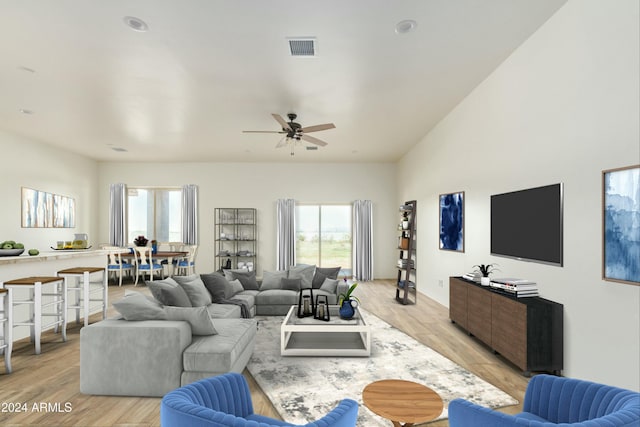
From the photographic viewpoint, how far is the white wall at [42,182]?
6.36 meters

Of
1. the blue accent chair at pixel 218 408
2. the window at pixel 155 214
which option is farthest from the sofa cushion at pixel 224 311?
the window at pixel 155 214

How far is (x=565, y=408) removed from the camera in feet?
5.44

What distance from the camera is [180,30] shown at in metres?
3.18

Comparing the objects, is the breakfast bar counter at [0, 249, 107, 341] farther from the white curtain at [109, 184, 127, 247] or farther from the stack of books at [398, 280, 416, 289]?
the stack of books at [398, 280, 416, 289]

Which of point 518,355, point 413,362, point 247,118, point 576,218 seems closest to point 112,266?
point 247,118

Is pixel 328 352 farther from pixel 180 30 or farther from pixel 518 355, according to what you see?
pixel 180 30

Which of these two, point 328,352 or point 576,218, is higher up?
point 576,218

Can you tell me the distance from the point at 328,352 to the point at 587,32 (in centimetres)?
372

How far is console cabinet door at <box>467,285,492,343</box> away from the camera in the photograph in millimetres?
3775

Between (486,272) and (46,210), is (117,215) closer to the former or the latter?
(46,210)

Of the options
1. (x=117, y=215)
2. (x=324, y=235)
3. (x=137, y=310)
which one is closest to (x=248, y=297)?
(x=137, y=310)

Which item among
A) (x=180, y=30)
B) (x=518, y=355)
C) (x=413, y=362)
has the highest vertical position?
(x=180, y=30)

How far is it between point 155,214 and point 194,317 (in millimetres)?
7463

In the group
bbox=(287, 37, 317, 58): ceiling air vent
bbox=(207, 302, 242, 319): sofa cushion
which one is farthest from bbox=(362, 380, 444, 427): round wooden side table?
bbox=(287, 37, 317, 58): ceiling air vent
